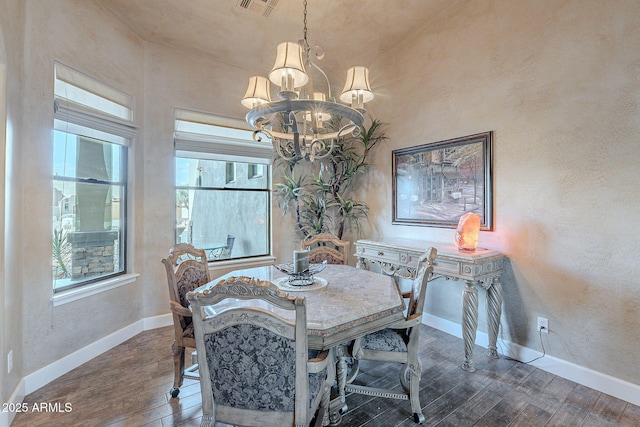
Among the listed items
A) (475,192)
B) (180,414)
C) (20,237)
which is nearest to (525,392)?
(475,192)

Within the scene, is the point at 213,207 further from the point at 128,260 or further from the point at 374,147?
the point at 374,147

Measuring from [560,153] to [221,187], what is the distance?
3.62 metres

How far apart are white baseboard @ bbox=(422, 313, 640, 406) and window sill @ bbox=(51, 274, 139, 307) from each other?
3.45 meters

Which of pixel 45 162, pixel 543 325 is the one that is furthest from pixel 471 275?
pixel 45 162

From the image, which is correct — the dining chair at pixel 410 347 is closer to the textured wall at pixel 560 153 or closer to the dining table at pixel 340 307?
the dining table at pixel 340 307

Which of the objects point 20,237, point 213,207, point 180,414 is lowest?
point 180,414

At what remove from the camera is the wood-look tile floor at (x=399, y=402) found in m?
1.82

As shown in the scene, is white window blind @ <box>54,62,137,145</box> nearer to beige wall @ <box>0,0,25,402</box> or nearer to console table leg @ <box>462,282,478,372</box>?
beige wall @ <box>0,0,25,402</box>

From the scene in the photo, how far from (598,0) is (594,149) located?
3.66 feet

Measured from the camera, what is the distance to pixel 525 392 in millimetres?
2096

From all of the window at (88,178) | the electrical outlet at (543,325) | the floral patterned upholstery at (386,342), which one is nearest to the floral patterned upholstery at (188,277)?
the window at (88,178)

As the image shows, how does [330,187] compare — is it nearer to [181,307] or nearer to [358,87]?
[358,87]

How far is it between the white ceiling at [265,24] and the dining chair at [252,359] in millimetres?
3040

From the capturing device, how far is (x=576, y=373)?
2.23 metres
